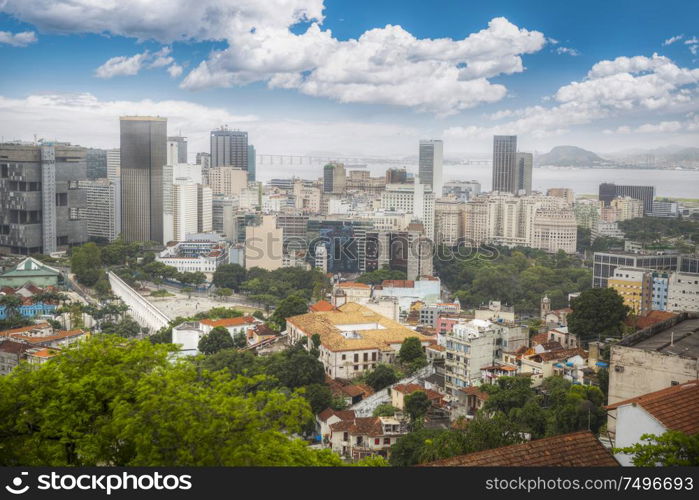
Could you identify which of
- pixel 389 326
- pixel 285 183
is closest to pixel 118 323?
pixel 389 326

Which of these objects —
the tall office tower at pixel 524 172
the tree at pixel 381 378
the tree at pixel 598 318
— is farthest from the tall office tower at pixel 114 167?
the tree at pixel 598 318

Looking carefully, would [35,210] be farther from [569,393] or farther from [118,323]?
[569,393]

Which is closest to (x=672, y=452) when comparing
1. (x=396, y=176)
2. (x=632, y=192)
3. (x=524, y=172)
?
(x=632, y=192)

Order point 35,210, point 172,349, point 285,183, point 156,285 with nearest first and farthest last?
point 172,349
point 35,210
point 156,285
point 285,183

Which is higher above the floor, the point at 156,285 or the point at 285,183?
the point at 285,183

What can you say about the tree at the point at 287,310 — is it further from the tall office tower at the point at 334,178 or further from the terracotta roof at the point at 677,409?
the tall office tower at the point at 334,178

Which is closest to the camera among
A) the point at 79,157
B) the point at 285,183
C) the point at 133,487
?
the point at 133,487

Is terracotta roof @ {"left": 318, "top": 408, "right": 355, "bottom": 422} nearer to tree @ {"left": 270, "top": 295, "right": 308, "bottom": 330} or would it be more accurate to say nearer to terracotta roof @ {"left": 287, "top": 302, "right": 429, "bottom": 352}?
terracotta roof @ {"left": 287, "top": 302, "right": 429, "bottom": 352}
